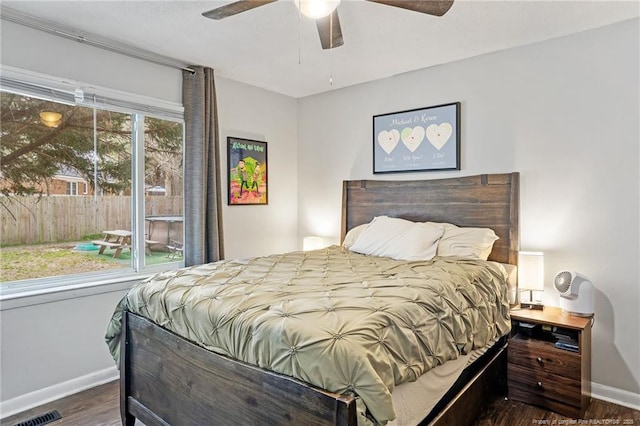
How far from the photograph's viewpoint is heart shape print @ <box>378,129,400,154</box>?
364cm

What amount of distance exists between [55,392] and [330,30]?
2925 mm

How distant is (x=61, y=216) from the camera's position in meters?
2.77

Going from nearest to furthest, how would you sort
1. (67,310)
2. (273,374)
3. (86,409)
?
1. (273,374)
2. (86,409)
3. (67,310)

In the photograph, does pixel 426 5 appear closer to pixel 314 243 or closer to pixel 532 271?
pixel 532 271

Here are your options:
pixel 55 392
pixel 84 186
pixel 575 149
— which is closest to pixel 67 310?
pixel 55 392

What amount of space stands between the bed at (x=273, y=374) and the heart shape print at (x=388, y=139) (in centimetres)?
43

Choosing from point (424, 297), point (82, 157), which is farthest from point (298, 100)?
point (424, 297)

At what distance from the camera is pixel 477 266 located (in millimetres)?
2527

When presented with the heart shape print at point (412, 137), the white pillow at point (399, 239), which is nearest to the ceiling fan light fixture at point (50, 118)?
the white pillow at point (399, 239)

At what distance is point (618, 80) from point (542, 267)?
1348 mm

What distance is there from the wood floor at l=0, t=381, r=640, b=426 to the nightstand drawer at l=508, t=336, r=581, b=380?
259 millimetres

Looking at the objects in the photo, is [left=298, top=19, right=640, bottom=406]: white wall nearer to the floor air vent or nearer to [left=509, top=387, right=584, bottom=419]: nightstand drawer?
[left=509, top=387, right=584, bottom=419]: nightstand drawer

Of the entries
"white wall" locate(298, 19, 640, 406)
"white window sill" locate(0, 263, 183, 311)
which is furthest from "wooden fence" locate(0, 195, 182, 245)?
"white wall" locate(298, 19, 640, 406)

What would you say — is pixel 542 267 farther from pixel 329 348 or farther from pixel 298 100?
pixel 298 100
